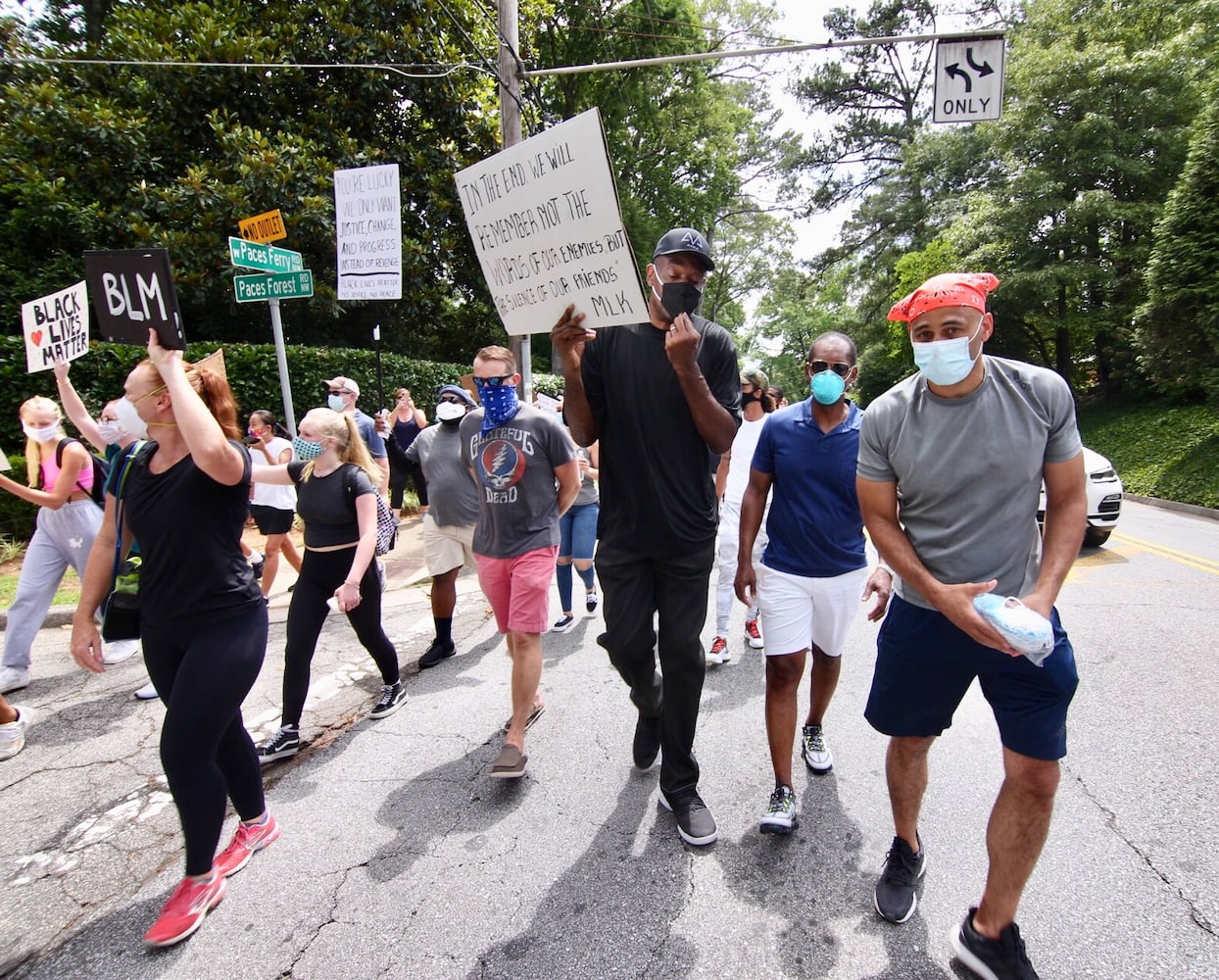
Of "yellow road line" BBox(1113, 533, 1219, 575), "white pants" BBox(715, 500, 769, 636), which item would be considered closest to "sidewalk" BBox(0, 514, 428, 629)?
"white pants" BBox(715, 500, 769, 636)

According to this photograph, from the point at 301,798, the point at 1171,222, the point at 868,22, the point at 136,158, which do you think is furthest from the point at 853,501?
the point at 868,22

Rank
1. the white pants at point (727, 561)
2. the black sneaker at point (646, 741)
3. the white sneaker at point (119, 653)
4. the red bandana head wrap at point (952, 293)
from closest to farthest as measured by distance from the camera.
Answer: the red bandana head wrap at point (952, 293) → the black sneaker at point (646, 741) → the white pants at point (727, 561) → the white sneaker at point (119, 653)

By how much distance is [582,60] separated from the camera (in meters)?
20.1

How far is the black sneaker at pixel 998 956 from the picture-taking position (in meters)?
1.89

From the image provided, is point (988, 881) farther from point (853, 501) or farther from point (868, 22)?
point (868, 22)

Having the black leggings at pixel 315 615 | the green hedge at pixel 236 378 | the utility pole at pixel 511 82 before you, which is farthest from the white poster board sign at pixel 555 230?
the green hedge at pixel 236 378

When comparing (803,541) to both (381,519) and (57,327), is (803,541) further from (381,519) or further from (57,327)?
(57,327)

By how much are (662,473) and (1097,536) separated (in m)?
7.61

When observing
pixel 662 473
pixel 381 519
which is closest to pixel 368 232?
pixel 381 519

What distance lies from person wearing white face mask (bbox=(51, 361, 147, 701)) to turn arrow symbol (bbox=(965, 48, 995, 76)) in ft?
29.8

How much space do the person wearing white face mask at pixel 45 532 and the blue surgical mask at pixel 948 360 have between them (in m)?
4.77

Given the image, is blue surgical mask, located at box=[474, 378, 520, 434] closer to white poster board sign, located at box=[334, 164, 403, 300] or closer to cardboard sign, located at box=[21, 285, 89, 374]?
cardboard sign, located at box=[21, 285, 89, 374]

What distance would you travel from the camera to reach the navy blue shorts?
6.22 ft

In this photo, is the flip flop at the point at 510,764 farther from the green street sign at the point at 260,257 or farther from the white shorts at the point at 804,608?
the green street sign at the point at 260,257
